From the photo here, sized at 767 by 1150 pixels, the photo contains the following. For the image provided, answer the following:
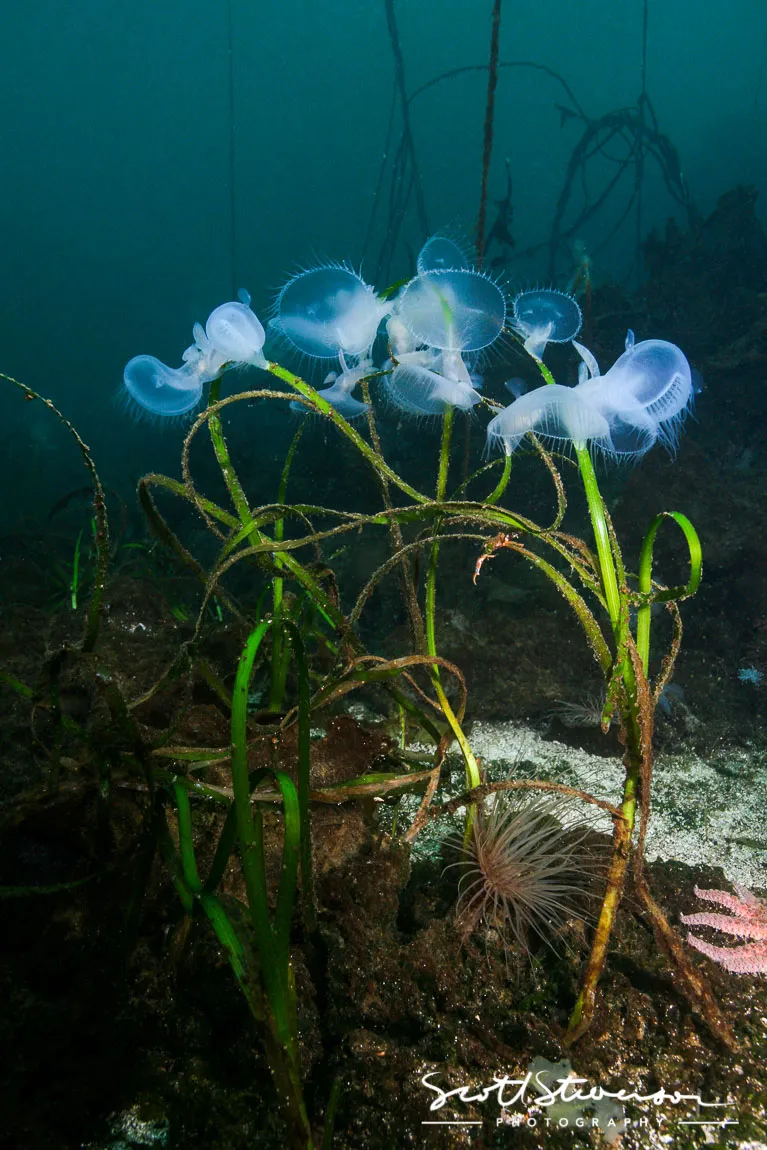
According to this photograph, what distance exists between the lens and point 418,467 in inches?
281

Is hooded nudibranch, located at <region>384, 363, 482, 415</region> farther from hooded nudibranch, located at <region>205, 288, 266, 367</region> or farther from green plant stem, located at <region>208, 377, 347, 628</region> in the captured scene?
hooded nudibranch, located at <region>205, 288, 266, 367</region>

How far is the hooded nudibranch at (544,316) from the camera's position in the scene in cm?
193

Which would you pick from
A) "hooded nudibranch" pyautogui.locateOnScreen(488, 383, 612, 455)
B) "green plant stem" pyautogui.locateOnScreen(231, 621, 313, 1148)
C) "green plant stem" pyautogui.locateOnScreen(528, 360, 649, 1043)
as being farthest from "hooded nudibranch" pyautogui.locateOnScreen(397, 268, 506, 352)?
"green plant stem" pyautogui.locateOnScreen(231, 621, 313, 1148)

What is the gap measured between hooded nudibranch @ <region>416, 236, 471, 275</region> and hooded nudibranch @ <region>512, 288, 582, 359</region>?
0.83ft

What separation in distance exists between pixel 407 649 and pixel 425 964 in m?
2.48

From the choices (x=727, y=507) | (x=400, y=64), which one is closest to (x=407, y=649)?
(x=727, y=507)

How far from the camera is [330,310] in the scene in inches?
78.0

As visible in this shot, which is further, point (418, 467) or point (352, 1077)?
point (418, 467)

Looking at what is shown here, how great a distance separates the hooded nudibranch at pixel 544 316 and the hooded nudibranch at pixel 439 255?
0.25m

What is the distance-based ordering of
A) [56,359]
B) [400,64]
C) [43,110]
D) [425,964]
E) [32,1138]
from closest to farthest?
[32,1138]
[425,964]
[400,64]
[56,359]
[43,110]

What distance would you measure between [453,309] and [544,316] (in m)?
0.36

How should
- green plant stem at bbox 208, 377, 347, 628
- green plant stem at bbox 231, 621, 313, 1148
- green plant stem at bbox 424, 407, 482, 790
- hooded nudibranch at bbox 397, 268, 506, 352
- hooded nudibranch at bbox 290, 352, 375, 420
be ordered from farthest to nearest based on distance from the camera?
hooded nudibranch at bbox 290, 352, 375, 420 < green plant stem at bbox 424, 407, 482, 790 < green plant stem at bbox 208, 377, 347, 628 < hooded nudibranch at bbox 397, 268, 506, 352 < green plant stem at bbox 231, 621, 313, 1148

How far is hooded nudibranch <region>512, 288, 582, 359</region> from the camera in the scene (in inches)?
76.1

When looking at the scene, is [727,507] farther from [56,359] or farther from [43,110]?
[43,110]
